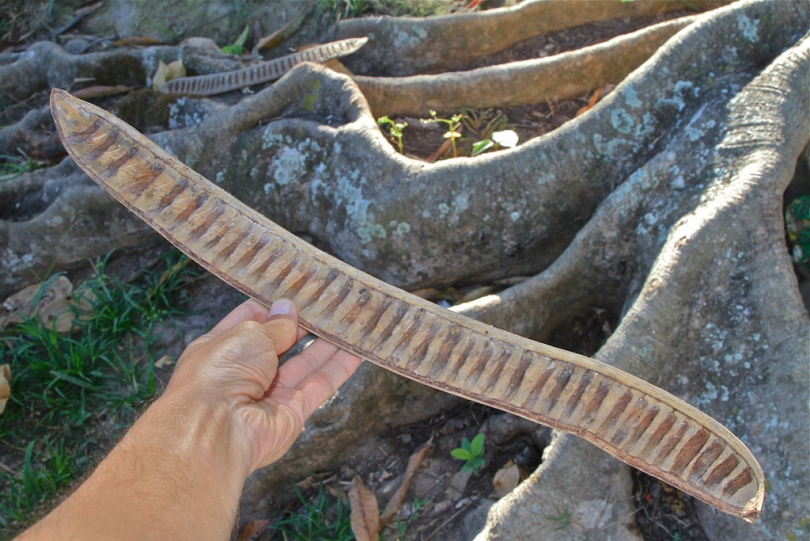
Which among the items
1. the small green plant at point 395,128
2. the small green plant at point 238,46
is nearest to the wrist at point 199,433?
the small green plant at point 395,128

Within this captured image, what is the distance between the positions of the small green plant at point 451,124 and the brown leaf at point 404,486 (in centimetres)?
178

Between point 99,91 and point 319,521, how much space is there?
12.7 feet

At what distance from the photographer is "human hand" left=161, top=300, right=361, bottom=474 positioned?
2.15 meters

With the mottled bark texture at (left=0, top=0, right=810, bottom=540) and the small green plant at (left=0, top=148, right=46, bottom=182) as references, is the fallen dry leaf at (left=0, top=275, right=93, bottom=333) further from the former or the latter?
the small green plant at (left=0, top=148, right=46, bottom=182)

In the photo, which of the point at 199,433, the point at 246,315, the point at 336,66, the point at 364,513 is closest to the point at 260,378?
the point at 199,433

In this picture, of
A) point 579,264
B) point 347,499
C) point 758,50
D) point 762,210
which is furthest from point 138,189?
point 758,50

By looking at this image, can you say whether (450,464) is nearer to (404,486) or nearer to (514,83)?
(404,486)

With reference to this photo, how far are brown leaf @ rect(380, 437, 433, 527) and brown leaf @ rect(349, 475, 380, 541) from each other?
45 millimetres

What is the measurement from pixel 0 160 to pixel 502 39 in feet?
12.4

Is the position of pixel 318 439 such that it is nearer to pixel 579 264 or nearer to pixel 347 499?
pixel 347 499

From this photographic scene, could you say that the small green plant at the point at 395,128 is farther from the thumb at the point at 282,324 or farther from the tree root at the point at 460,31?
the thumb at the point at 282,324

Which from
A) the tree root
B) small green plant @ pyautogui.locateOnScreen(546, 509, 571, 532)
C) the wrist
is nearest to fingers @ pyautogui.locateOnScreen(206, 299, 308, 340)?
the wrist

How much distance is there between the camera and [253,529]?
3273 mm

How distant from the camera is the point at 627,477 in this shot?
2836mm
